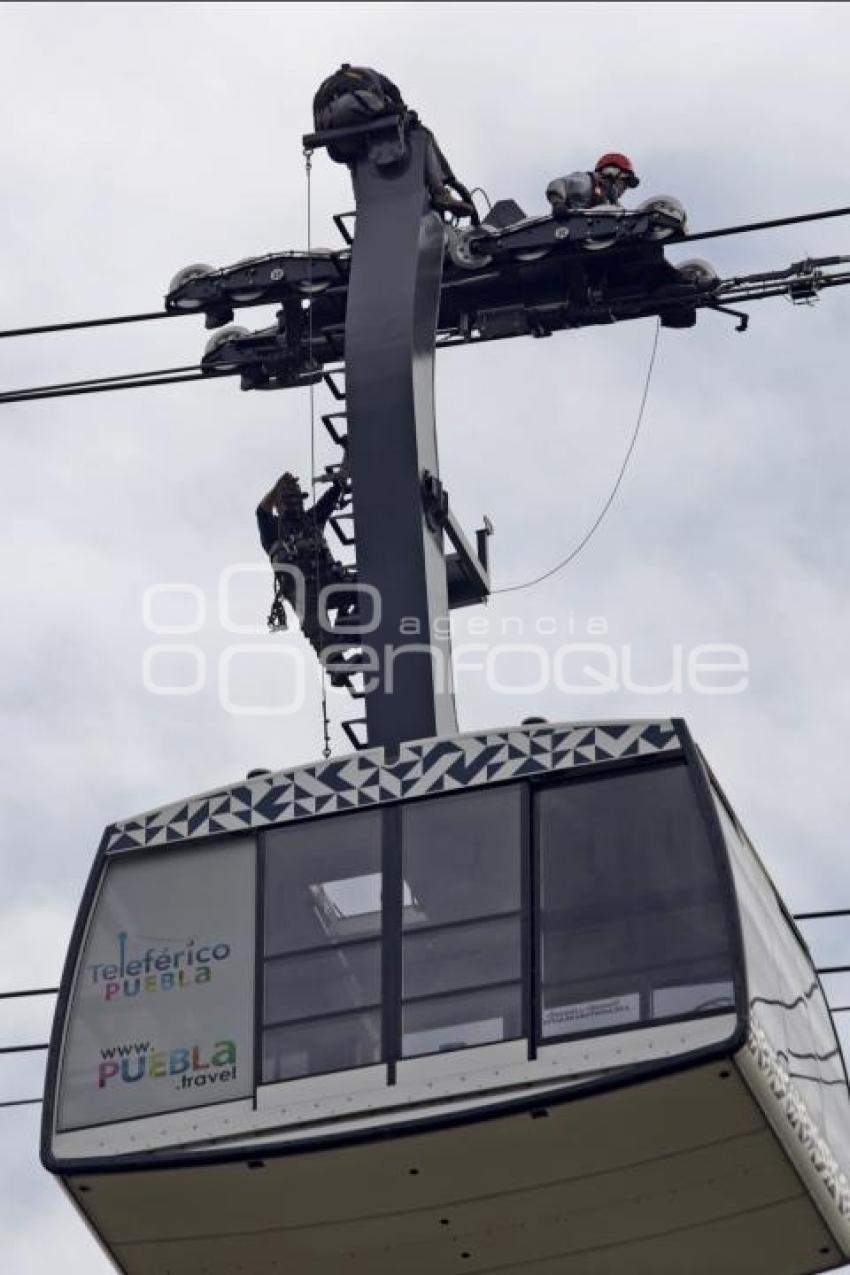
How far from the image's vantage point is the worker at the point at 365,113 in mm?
26109

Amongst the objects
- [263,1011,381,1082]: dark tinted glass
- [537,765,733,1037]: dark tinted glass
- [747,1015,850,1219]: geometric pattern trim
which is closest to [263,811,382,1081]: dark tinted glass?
[263,1011,381,1082]: dark tinted glass

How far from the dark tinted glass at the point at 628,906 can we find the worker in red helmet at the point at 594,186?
6.26 metres

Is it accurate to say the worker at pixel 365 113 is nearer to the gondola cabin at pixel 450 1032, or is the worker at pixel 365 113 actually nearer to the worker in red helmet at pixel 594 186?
the worker in red helmet at pixel 594 186

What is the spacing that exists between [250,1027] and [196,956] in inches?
26.5

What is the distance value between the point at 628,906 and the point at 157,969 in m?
3.12

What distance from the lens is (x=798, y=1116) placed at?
20984 millimetres

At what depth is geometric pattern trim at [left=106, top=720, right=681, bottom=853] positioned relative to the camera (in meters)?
21.7

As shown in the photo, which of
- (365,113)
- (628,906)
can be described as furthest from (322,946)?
(365,113)

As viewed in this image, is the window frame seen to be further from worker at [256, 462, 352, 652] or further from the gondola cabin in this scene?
worker at [256, 462, 352, 652]

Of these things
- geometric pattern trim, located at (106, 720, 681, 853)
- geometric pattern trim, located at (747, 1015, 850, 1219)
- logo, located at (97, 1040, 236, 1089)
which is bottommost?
geometric pattern trim, located at (747, 1015, 850, 1219)

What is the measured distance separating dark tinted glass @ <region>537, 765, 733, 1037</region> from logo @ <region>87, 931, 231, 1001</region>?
A: 2.23 m

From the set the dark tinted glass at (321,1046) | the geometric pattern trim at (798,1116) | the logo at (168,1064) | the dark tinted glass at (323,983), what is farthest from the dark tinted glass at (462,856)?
the geometric pattern trim at (798,1116)

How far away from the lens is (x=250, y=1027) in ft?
70.3

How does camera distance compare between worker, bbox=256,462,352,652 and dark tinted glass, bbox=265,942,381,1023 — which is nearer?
dark tinted glass, bbox=265,942,381,1023
